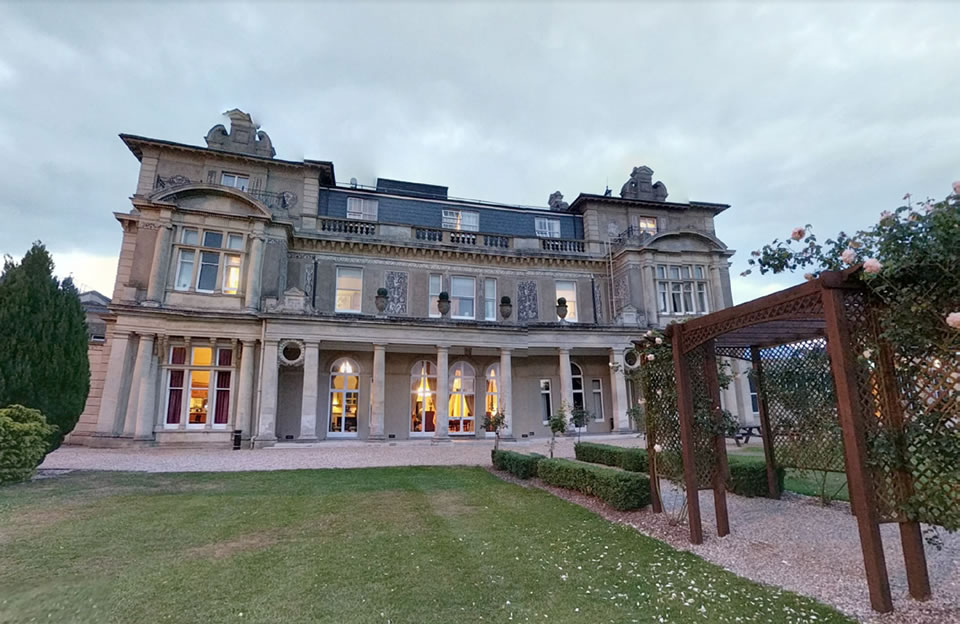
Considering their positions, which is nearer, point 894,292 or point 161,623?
point 161,623

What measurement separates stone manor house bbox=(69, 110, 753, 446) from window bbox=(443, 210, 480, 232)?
0.10m

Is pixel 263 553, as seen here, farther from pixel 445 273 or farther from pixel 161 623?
pixel 445 273

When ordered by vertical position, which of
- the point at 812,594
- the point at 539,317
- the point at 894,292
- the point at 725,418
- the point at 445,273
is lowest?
the point at 812,594

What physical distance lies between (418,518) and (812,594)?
4.63 metres

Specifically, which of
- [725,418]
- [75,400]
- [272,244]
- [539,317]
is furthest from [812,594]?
[272,244]

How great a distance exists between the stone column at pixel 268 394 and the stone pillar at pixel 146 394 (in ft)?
11.8

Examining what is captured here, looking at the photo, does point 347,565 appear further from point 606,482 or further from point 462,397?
point 462,397

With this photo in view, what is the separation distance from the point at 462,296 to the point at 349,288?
4831mm

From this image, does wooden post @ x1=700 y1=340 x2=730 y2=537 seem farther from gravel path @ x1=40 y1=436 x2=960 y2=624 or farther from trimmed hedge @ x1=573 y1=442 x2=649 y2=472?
trimmed hedge @ x1=573 y1=442 x2=649 y2=472

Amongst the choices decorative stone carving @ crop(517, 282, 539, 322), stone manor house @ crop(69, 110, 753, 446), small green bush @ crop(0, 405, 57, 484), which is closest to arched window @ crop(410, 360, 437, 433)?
stone manor house @ crop(69, 110, 753, 446)

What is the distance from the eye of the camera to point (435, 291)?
19.8 m

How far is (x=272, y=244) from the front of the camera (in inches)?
694

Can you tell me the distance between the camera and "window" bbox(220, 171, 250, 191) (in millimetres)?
18516

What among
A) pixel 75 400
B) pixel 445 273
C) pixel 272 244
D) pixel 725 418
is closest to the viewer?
pixel 725 418
